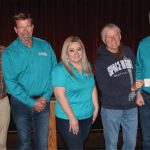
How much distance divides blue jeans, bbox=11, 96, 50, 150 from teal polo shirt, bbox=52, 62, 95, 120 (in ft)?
0.82

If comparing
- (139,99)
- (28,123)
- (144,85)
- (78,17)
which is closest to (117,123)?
(139,99)

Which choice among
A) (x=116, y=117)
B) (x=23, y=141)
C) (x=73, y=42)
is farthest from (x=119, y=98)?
(x=23, y=141)

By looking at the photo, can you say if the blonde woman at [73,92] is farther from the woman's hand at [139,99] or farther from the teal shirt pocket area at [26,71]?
the woman's hand at [139,99]

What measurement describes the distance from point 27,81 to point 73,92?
411 millimetres

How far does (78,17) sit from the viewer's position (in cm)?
789

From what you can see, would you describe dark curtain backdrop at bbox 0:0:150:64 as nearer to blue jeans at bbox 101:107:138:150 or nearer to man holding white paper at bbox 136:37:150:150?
man holding white paper at bbox 136:37:150:150

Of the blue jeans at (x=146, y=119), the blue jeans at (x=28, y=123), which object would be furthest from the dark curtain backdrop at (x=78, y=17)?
the blue jeans at (x=28, y=123)

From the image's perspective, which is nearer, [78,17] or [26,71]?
[26,71]

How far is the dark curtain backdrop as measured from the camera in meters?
7.76

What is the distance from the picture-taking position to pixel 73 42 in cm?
260

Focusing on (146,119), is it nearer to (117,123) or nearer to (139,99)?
(139,99)

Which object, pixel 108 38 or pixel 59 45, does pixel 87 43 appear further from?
pixel 108 38

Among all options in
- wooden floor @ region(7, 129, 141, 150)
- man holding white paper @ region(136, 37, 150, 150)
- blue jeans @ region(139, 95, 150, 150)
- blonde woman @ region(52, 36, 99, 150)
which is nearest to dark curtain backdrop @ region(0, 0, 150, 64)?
wooden floor @ region(7, 129, 141, 150)

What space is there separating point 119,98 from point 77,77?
41 cm
